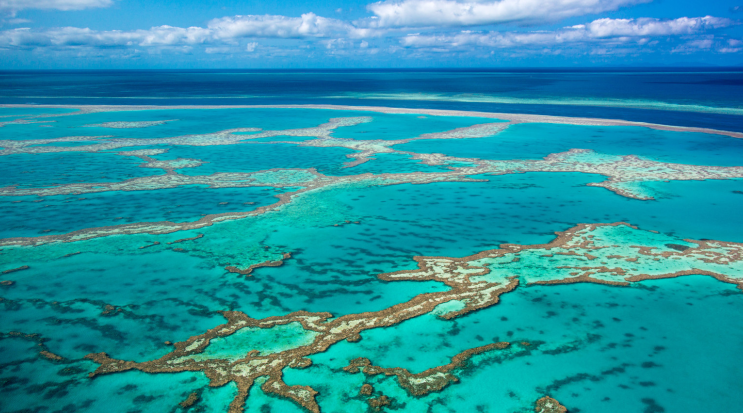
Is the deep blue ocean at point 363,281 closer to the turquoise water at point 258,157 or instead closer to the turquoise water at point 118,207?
the turquoise water at point 118,207

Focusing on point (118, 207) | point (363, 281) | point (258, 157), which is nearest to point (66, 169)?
point (118, 207)

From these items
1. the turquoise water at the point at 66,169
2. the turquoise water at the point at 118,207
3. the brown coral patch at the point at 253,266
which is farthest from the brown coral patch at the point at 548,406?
the turquoise water at the point at 66,169

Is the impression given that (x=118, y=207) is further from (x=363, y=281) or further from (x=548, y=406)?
(x=548, y=406)

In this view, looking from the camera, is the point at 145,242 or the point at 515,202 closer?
the point at 145,242

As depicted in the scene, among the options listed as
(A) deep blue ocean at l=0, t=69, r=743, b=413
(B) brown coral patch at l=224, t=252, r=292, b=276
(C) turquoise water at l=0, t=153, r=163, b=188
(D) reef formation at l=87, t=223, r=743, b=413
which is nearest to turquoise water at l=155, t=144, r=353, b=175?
(A) deep blue ocean at l=0, t=69, r=743, b=413

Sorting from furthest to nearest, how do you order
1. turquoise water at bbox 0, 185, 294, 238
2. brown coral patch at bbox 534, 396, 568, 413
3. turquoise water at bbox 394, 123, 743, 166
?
turquoise water at bbox 394, 123, 743, 166 → turquoise water at bbox 0, 185, 294, 238 → brown coral patch at bbox 534, 396, 568, 413

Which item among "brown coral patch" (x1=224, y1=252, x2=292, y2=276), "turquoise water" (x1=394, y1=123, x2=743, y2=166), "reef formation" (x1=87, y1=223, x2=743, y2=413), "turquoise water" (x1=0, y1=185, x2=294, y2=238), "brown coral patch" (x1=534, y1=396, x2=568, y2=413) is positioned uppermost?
"turquoise water" (x1=394, y1=123, x2=743, y2=166)

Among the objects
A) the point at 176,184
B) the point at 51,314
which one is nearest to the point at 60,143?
the point at 176,184

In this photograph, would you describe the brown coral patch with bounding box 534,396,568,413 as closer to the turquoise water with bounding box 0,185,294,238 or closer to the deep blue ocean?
the deep blue ocean

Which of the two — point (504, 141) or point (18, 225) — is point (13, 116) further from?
point (504, 141)
